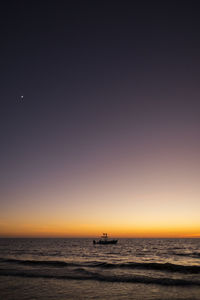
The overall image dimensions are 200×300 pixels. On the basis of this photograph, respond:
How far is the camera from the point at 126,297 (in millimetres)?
15477

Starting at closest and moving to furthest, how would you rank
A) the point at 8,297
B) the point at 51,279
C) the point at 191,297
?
the point at 8,297 → the point at 191,297 → the point at 51,279

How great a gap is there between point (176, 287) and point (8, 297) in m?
12.5

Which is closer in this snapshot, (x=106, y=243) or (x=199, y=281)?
(x=199, y=281)

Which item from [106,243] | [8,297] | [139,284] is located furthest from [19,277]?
[106,243]

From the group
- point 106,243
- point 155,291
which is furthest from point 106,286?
point 106,243

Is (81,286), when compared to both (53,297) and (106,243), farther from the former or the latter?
(106,243)

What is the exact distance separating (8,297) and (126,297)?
7241 millimetres

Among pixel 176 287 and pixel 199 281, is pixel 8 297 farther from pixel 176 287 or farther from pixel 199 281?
pixel 199 281

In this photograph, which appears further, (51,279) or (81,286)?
(51,279)

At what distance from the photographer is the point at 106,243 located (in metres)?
119

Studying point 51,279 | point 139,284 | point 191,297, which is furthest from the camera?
point 51,279

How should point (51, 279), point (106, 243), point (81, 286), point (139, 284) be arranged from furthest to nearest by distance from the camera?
point (106, 243) → point (51, 279) → point (139, 284) → point (81, 286)

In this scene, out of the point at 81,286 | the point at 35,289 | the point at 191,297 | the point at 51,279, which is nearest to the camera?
the point at 191,297

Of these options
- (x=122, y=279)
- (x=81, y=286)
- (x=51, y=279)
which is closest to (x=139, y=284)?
(x=122, y=279)
